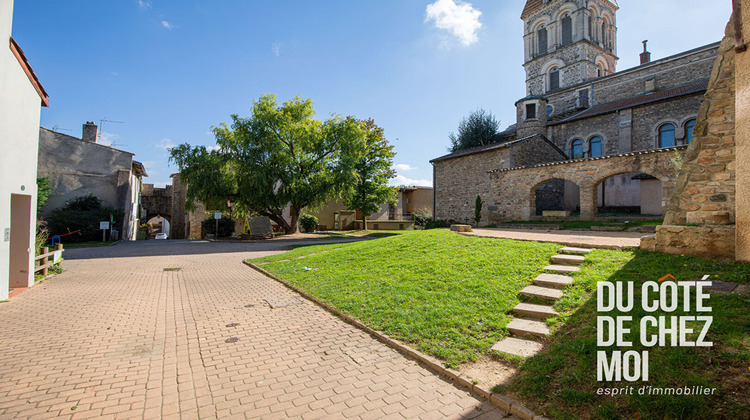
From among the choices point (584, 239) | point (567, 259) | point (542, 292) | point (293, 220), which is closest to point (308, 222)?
point (293, 220)

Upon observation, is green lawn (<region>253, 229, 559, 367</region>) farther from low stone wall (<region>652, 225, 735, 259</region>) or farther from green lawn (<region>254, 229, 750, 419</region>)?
low stone wall (<region>652, 225, 735, 259</region>)

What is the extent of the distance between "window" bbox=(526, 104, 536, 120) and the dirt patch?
29706 mm

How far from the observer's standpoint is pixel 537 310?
4.57 meters

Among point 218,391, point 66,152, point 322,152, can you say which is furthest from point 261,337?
point 66,152

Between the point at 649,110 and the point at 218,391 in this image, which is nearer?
the point at 218,391

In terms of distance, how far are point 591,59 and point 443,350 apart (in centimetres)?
4207

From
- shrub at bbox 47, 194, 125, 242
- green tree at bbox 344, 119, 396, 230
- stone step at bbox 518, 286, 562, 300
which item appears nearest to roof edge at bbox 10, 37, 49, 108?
stone step at bbox 518, 286, 562, 300

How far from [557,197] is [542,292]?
76.5ft

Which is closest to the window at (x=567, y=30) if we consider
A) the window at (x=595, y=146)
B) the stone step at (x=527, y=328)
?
the window at (x=595, y=146)

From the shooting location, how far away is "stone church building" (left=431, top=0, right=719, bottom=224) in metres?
17.2

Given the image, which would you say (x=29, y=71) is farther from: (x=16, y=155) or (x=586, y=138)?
(x=586, y=138)

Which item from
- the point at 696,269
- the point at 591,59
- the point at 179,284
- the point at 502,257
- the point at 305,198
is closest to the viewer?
the point at 696,269

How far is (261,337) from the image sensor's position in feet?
15.5

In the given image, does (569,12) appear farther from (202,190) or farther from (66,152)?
(66,152)
